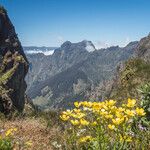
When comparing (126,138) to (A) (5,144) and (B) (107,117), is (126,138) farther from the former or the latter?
(A) (5,144)

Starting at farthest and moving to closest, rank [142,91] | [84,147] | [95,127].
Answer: [142,91]
[84,147]
[95,127]

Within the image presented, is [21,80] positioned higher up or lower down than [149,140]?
lower down

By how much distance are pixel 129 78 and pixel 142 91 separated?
838 inches

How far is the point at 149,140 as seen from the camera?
23.2 feet

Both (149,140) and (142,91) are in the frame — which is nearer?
(149,140)

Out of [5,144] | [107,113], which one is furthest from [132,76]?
[107,113]

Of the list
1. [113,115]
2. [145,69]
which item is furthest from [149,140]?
[145,69]

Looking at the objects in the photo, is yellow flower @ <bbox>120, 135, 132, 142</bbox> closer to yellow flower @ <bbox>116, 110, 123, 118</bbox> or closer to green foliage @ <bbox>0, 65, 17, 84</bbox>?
yellow flower @ <bbox>116, 110, 123, 118</bbox>

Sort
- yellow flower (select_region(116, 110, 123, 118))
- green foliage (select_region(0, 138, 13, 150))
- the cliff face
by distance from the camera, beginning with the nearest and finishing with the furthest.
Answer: yellow flower (select_region(116, 110, 123, 118)) < green foliage (select_region(0, 138, 13, 150)) < the cliff face

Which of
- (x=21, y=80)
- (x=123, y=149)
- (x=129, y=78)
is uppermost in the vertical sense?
(x=123, y=149)

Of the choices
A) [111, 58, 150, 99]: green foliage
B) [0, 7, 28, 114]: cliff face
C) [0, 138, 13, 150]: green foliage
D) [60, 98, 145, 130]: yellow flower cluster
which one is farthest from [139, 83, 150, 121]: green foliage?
[0, 7, 28, 114]: cliff face

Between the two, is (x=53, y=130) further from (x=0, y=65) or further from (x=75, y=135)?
(x=0, y=65)

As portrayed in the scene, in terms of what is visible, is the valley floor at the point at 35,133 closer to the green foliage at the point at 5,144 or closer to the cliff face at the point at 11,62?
the green foliage at the point at 5,144

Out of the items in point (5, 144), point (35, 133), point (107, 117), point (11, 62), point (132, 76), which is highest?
point (107, 117)
